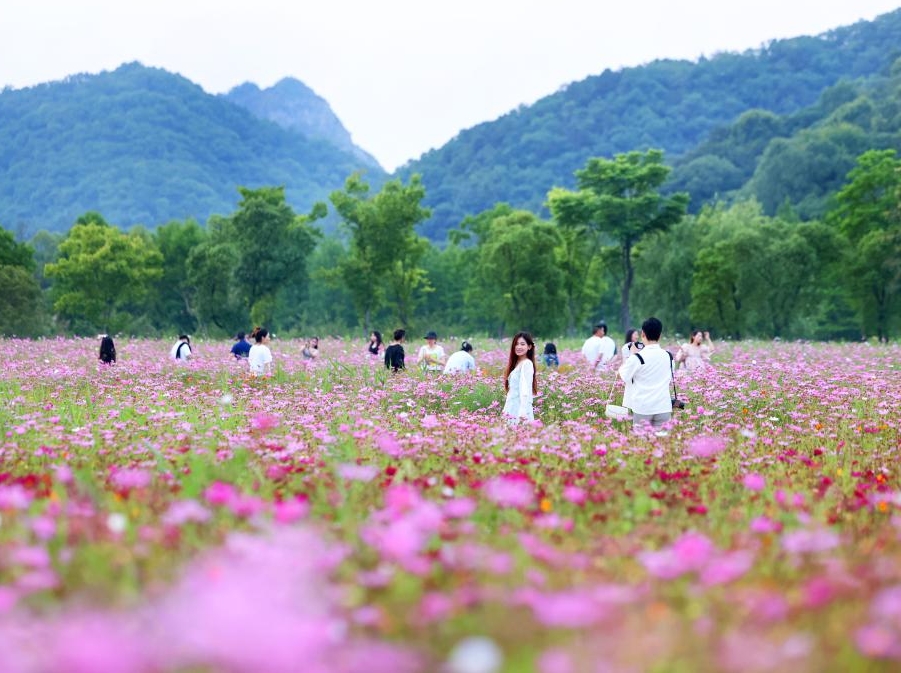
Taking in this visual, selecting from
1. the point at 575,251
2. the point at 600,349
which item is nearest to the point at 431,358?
the point at 600,349

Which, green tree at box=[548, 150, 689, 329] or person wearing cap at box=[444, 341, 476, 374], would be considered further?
green tree at box=[548, 150, 689, 329]

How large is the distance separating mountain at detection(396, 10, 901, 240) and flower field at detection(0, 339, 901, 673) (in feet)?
437

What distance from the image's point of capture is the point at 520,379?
11.3m

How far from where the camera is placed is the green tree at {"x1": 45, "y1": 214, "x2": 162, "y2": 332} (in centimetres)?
5253

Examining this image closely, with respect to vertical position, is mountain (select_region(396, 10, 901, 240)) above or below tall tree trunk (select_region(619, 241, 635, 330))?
above

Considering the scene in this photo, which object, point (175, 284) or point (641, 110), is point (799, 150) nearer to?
point (175, 284)

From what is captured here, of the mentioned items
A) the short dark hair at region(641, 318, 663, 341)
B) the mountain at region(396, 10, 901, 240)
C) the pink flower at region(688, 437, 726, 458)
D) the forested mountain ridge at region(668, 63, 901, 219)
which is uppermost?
the mountain at region(396, 10, 901, 240)

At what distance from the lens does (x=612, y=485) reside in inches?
248

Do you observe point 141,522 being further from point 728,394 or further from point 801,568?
point 728,394

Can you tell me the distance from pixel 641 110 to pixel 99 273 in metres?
142

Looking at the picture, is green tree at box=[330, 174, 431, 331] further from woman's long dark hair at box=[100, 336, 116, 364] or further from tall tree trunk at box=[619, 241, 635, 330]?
woman's long dark hair at box=[100, 336, 116, 364]

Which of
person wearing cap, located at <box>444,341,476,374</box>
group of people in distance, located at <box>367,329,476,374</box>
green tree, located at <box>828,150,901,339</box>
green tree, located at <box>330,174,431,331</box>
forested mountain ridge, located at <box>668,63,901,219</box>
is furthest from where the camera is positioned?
forested mountain ridge, located at <box>668,63,901,219</box>

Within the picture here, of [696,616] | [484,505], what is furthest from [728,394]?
[696,616]

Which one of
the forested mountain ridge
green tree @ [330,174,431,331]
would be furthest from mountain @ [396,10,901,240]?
green tree @ [330,174,431,331]
